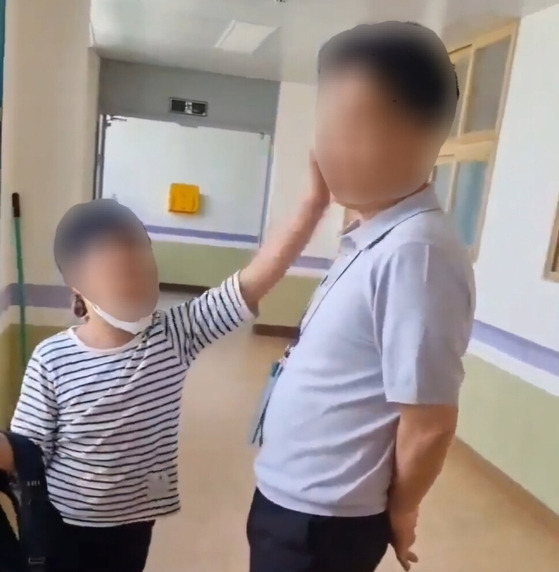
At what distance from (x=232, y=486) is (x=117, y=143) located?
5.09 meters

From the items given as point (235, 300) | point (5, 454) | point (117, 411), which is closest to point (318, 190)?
point (235, 300)

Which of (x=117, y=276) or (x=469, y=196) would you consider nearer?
(x=117, y=276)

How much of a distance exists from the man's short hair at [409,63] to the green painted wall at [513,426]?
2.07 m

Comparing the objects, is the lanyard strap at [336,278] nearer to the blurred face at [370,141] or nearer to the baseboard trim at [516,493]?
the blurred face at [370,141]

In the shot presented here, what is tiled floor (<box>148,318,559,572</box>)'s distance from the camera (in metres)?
2.07

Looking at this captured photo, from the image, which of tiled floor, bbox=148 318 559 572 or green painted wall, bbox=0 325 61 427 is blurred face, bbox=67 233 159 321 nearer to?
tiled floor, bbox=148 318 559 572

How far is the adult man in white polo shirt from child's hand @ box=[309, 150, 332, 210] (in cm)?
10

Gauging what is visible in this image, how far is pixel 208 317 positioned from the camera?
1078mm

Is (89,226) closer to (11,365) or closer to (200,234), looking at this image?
(11,365)

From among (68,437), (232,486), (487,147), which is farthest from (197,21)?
(68,437)

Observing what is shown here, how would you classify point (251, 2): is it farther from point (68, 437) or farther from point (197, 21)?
point (68, 437)

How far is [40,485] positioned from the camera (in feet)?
3.26

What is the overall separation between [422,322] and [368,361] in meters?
0.10

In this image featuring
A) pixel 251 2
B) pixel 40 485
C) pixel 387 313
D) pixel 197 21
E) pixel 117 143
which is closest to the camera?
pixel 387 313
